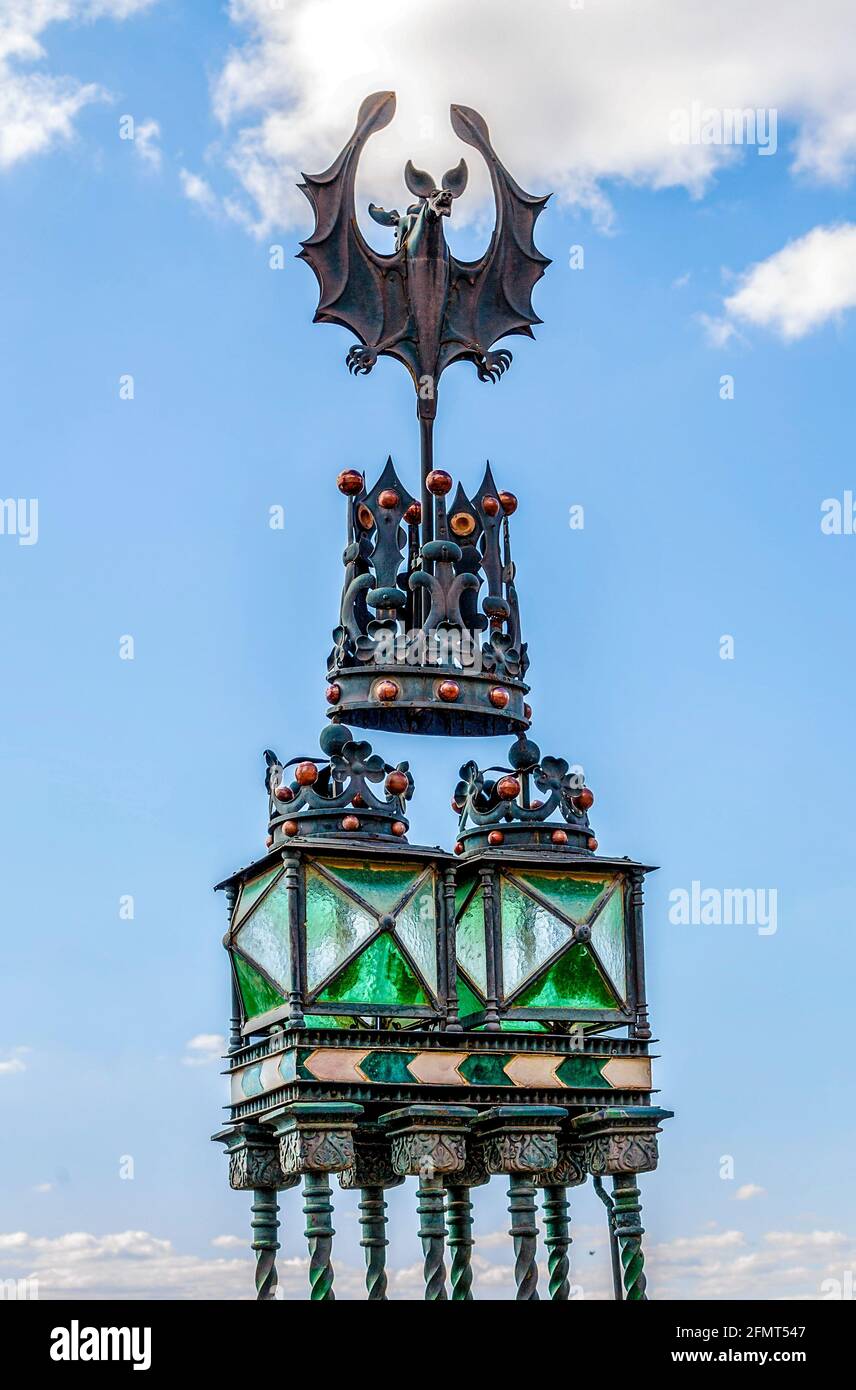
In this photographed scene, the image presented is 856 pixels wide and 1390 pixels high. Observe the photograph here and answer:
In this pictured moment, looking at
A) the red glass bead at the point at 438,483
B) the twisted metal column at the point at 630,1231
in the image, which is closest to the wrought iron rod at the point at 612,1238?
the twisted metal column at the point at 630,1231

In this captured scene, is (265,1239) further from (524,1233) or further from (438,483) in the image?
(438,483)

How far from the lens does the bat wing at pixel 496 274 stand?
21125 millimetres

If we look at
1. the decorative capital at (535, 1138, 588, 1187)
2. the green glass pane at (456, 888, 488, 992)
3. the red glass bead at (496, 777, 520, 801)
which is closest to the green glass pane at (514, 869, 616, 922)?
the green glass pane at (456, 888, 488, 992)

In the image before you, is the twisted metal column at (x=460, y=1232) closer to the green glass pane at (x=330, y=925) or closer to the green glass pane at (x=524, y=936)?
the green glass pane at (x=524, y=936)

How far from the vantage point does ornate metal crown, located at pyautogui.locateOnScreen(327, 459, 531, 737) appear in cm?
1980

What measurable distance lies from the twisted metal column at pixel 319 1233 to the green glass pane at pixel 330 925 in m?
1.54

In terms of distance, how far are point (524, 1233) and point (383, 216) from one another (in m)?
8.26

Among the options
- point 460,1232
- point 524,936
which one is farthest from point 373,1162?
point 524,936

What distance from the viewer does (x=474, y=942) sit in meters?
19.9

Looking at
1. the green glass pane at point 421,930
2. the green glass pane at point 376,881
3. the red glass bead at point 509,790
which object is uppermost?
the red glass bead at point 509,790

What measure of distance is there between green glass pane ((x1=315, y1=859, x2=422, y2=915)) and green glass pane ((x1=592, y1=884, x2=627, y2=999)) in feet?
Result: 5.43

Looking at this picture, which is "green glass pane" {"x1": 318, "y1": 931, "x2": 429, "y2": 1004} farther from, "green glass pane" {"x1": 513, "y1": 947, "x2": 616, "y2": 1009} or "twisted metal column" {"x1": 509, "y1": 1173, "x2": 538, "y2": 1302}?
"twisted metal column" {"x1": 509, "y1": 1173, "x2": 538, "y2": 1302}
